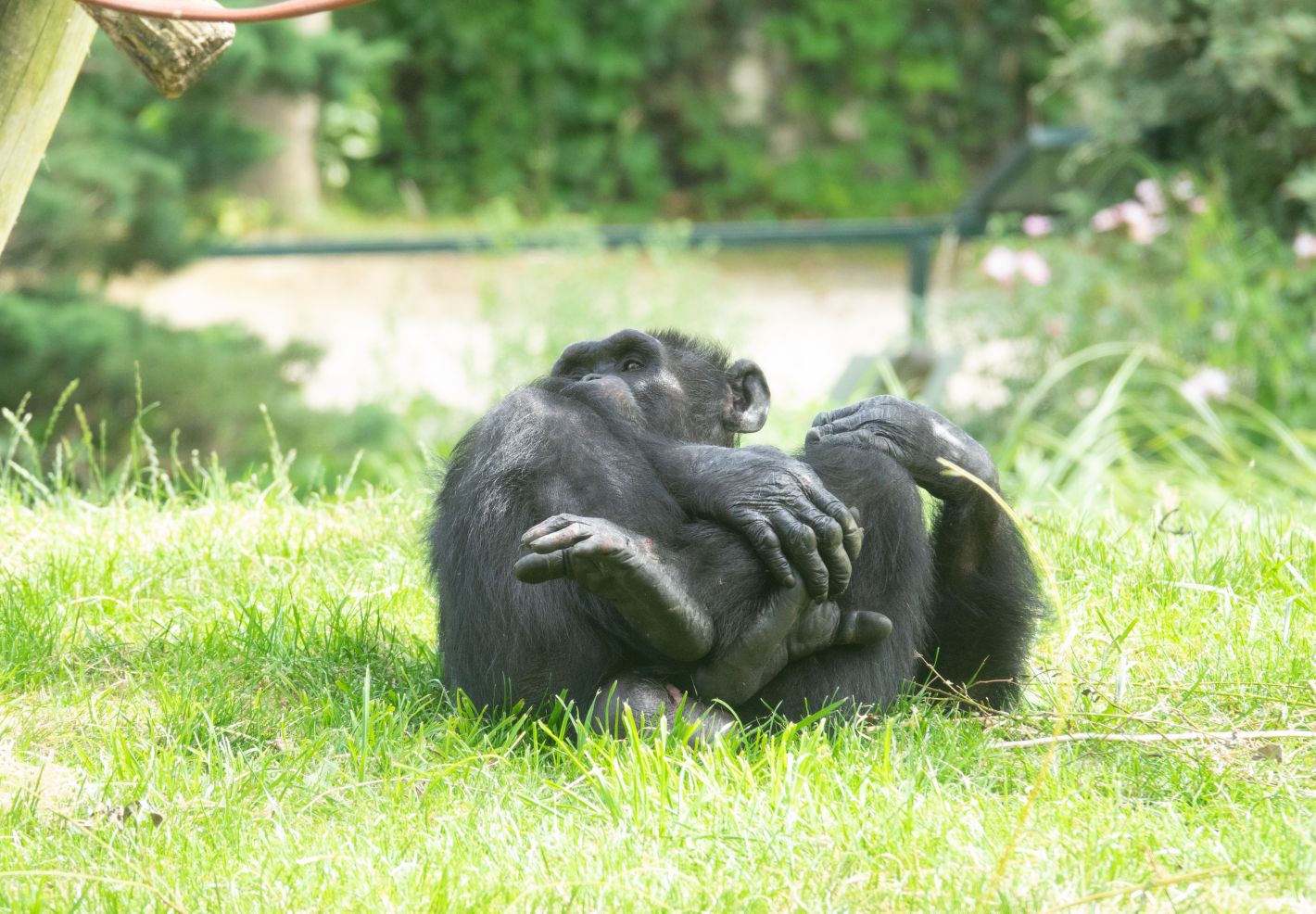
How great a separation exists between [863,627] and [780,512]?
0.30 metres

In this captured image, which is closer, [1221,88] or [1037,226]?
[1221,88]

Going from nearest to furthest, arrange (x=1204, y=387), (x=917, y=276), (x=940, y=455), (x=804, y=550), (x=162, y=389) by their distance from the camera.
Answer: (x=804, y=550) → (x=940, y=455) → (x=1204, y=387) → (x=162, y=389) → (x=917, y=276)

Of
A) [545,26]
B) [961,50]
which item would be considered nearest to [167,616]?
[545,26]

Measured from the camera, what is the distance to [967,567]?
3.17 meters

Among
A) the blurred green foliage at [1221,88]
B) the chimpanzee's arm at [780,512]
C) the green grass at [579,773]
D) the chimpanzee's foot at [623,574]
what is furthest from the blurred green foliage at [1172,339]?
the chimpanzee's foot at [623,574]

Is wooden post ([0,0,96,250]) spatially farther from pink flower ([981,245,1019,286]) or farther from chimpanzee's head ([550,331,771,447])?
pink flower ([981,245,1019,286])

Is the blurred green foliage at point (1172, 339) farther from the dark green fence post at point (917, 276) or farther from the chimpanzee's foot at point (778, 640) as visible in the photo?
the chimpanzee's foot at point (778, 640)

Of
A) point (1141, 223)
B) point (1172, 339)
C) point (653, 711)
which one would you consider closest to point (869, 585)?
point (653, 711)

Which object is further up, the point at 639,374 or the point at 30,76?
the point at 30,76

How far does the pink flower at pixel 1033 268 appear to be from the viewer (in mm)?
7492

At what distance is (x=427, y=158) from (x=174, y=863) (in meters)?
15.2

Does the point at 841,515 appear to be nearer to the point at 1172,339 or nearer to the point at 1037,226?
the point at 1172,339

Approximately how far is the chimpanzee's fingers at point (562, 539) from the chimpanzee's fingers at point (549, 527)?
19 millimetres

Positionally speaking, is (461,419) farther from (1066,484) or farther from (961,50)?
(961,50)
